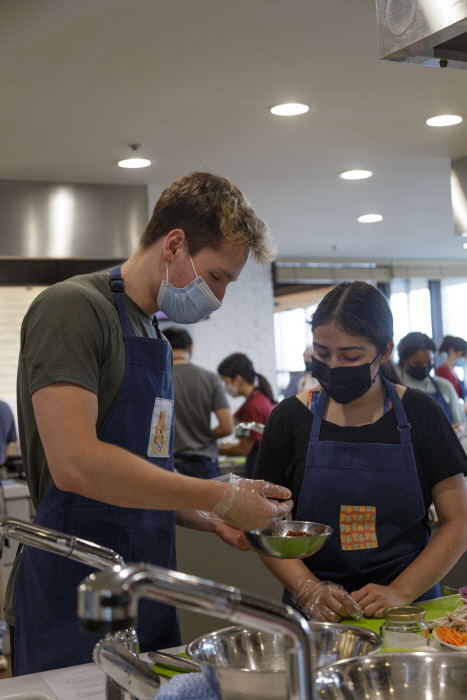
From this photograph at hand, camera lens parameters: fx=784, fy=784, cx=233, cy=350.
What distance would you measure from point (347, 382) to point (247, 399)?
354 cm

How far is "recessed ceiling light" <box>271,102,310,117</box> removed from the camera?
369cm

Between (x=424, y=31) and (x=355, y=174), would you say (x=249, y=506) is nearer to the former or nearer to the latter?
(x=424, y=31)

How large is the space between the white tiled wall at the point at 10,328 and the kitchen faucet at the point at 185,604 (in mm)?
6185

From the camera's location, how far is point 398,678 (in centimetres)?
107

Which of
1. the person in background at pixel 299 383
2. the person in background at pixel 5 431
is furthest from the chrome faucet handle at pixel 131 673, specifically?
the person in background at pixel 299 383

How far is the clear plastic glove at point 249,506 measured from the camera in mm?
1496

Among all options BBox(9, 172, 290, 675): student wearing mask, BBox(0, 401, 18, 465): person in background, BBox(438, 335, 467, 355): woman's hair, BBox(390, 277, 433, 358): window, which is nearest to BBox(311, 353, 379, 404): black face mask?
BBox(9, 172, 290, 675): student wearing mask

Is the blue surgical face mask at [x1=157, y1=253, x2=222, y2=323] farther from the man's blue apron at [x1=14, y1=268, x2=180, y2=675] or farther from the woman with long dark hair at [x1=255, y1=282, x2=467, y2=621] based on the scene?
the woman with long dark hair at [x1=255, y1=282, x2=467, y2=621]

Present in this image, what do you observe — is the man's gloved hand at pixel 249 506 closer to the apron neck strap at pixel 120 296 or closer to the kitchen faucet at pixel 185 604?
the apron neck strap at pixel 120 296

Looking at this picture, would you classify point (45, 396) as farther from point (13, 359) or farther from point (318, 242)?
point (318, 242)

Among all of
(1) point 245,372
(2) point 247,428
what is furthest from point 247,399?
(2) point 247,428

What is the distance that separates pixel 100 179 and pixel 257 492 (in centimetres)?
377

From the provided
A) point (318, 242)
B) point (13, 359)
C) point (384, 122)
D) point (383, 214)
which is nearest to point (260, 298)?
point (318, 242)

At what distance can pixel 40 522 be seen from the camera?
Answer: 5.09 feet
